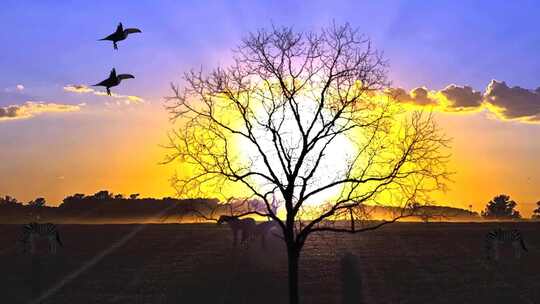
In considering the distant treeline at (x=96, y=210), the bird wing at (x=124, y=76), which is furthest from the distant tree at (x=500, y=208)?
the bird wing at (x=124, y=76)

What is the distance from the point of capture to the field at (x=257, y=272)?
122 ft

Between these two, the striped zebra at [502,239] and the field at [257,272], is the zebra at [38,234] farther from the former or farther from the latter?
the striped zebra at [502,239]

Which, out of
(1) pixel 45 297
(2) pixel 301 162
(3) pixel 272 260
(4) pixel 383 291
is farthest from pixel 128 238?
(2) pixel 301 162

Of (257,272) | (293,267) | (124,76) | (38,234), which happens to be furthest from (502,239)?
(124,76)

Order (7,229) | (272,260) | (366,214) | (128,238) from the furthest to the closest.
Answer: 1. (7,229)
2. (128,238)
3. (272,260)
4. (366,214)

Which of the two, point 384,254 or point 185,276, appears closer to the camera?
point 185,276

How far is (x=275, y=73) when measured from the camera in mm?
29375

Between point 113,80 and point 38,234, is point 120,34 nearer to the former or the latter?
point 113,80

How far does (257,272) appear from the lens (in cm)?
4231

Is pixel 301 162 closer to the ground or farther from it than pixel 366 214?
farther from it

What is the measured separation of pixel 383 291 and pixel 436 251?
50.8 ft

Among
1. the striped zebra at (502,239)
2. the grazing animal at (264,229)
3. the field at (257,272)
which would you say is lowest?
the field at (257,272)

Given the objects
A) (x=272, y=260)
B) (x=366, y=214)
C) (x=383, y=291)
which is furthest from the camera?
(x=272, y=260)

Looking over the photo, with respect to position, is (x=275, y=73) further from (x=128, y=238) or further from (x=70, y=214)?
(x=70, y=214)
